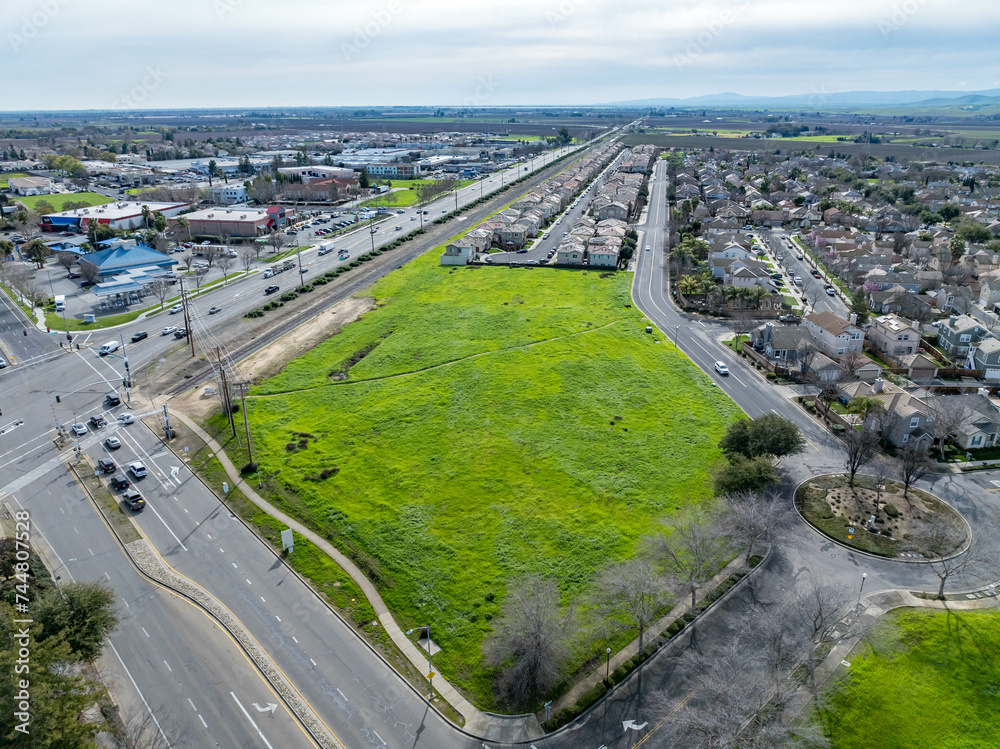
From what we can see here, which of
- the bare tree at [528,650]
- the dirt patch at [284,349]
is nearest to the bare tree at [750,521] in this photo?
the bare tree at [528,650]

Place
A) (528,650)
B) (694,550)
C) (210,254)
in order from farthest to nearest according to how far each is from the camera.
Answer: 1. (210,254)
2. (694,550)
3. (528,650)

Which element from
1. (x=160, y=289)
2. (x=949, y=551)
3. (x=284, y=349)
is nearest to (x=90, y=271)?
(x=160, y=289)

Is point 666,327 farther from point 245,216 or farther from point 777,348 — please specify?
point 245,216

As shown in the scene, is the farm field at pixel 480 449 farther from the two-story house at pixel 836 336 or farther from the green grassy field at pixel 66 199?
the green grassy field at pixel 66 199

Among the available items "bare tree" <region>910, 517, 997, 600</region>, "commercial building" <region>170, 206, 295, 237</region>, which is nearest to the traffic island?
"bare tree" <region>910, 517, 997, 600</region>

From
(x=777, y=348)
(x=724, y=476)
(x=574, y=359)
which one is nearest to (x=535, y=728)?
(x=724, y=476)

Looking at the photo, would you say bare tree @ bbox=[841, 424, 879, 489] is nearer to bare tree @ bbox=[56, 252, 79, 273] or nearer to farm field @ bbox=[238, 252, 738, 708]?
farm field @ bbox=[238, 252, 738, 708]

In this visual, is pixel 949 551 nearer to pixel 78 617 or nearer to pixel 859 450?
pixel 859 450
